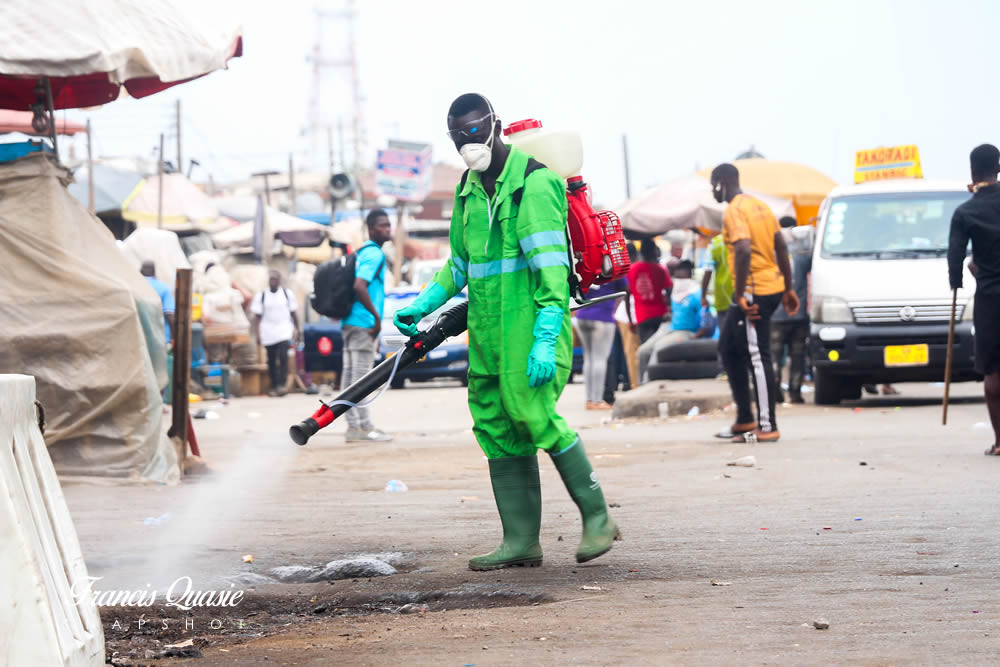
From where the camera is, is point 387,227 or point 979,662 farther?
point 387,227

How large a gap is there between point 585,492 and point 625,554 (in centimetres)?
35

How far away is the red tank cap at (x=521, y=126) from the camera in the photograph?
611 centimetres

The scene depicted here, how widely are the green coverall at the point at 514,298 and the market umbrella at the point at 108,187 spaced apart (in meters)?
21.2

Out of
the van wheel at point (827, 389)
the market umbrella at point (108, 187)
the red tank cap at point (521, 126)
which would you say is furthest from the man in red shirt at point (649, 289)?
Answer: the market umbrella at point (108, 187)

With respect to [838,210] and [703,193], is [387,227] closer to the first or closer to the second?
[838,210]

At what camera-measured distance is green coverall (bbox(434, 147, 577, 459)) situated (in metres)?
5.43

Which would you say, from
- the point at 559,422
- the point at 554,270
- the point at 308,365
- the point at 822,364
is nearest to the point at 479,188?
the point at 554,270

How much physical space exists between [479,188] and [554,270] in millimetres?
514

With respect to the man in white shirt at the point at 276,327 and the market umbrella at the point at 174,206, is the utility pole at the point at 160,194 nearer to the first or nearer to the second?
the market umbrella at the point at 174,206

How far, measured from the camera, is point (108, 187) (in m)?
26.9

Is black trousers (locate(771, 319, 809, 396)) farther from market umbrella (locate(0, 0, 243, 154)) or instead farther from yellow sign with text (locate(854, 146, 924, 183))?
market umbrella (locate(0, 0, 243, 154))

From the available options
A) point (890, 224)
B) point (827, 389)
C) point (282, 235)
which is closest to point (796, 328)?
point (827, 389)

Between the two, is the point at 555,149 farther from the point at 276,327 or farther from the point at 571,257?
the point at 276,327

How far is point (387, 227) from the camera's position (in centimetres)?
1259
